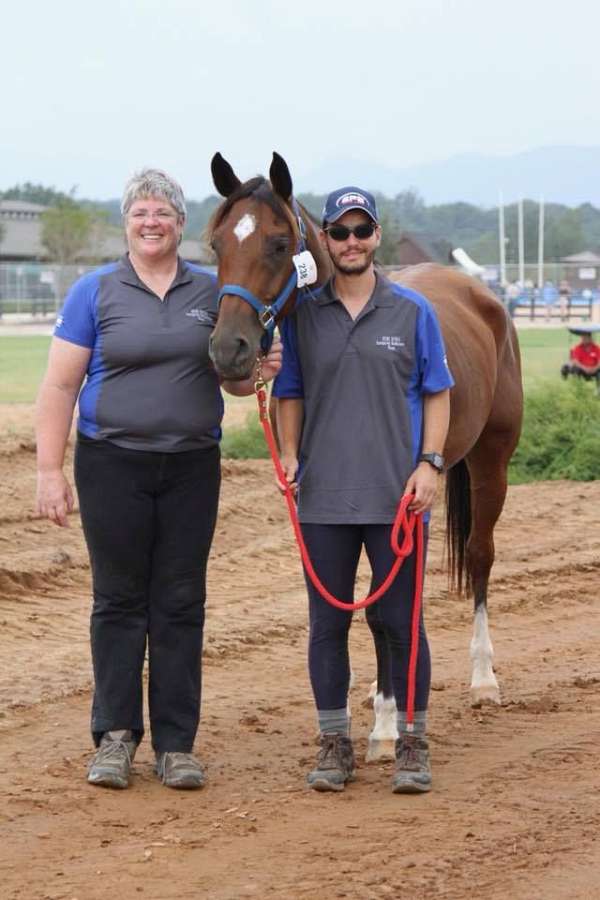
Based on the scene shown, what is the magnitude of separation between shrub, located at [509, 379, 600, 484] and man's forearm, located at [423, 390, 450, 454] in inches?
320

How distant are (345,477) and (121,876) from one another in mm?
1584

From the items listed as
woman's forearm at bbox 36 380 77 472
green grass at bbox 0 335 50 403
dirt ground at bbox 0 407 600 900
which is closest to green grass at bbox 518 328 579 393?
dirt ground at bbox 0 407 600 900

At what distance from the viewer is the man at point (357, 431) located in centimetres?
509

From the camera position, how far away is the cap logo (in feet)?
16.6

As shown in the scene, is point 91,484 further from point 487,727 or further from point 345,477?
point 487,727

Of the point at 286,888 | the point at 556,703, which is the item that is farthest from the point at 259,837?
the point at 556,703

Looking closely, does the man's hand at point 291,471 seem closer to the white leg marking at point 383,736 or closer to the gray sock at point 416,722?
the gray sock at point 416,722

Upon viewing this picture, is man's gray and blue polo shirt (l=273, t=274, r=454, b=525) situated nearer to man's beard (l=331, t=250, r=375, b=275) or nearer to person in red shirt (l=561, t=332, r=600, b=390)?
man's beard (l=331, t=250, r=375, b=275)

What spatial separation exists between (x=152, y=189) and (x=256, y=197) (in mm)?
366

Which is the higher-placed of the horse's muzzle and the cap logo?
the cap logo

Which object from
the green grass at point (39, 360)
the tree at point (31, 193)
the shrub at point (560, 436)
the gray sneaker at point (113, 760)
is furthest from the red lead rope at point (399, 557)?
the tree at point (31, 193)

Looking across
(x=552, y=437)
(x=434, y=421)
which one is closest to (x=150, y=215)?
(x=434, y=421)

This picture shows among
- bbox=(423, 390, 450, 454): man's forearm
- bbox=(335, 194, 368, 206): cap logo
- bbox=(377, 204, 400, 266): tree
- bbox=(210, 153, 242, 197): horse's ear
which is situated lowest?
bbox=(423, 390, 450, 454): man's forearm

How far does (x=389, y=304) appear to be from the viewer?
16.9 ft
